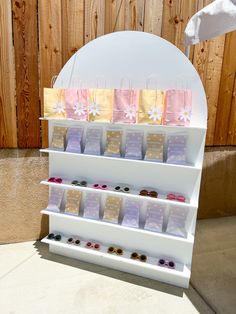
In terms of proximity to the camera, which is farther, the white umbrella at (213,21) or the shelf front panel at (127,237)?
the shelf front panel at (127,237)

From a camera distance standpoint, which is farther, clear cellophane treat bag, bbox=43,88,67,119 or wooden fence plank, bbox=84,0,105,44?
wooden fence plank, bbox=84,0,105,44

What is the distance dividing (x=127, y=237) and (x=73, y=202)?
525mm

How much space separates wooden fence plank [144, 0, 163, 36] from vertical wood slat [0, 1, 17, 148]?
1159mm

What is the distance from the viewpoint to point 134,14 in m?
2.29

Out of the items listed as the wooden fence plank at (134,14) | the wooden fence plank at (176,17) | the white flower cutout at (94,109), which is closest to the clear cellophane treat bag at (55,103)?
the white flower cutout at (94,109)

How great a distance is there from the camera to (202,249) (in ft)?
8.02

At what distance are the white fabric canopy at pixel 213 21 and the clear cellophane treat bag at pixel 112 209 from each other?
129cm

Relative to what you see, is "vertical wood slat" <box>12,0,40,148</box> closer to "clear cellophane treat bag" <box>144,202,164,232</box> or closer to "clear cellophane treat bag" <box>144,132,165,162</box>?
"clear cellophane treat bag" <box>144,132,165,162</box>

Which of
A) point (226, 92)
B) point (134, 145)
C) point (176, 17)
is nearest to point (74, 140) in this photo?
point (134, 145)

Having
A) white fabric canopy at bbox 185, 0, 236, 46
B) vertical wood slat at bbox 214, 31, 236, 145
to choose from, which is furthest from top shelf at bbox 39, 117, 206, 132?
vertical wood slat at bbox 214, 31, 236, 145

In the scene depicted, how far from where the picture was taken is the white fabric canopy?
145cm

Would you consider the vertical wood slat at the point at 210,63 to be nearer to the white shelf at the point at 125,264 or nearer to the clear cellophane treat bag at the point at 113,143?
the clear cellophane treat bag at the point at 113,143

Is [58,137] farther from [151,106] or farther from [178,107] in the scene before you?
[178,107]

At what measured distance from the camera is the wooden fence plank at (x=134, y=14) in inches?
89.0
